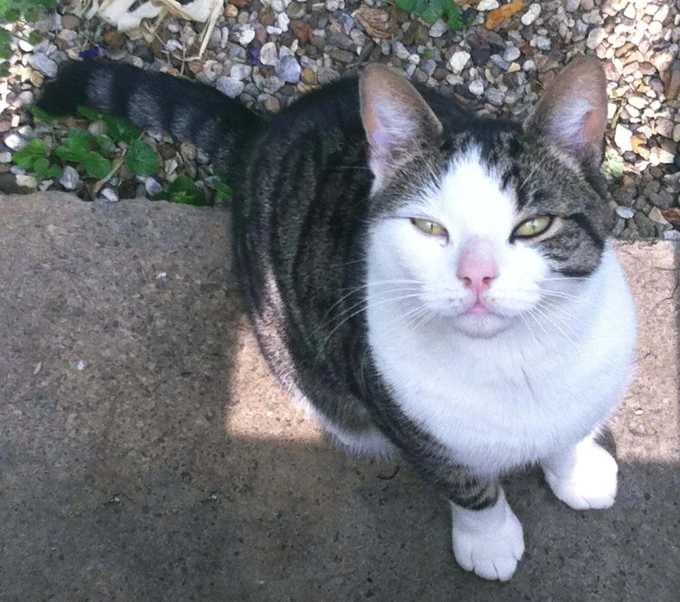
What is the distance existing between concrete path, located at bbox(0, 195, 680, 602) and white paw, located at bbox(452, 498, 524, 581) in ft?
0.18

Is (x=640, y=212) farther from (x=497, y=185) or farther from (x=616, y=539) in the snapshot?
(x=497, y=185)

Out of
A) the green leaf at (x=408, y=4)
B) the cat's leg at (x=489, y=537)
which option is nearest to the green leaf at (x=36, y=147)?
the green leaf at (x=408, y=4)

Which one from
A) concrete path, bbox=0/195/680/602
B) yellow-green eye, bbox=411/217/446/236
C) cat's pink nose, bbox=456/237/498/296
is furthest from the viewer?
concrete path, bbox=0/195/680/602

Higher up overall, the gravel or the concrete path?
the gravel

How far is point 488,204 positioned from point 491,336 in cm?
26

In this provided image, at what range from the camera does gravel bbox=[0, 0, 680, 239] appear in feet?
9.21

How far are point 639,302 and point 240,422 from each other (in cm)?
128

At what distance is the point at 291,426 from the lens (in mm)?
2305

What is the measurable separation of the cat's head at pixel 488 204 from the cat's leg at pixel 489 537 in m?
0.68

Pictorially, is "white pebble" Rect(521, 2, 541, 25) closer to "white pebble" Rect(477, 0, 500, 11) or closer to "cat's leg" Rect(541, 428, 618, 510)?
"white pebble" Rect(477, 0, 500, 11)

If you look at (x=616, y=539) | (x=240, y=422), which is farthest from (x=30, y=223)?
(x=616, y=539)

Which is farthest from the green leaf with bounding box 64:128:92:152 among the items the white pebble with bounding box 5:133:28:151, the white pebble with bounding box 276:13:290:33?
the white pebble with bounding box 276:13:290:33

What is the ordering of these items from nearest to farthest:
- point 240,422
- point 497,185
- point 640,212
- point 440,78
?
point 497,185 → point 240,422 → point 640,212 → point 440,78

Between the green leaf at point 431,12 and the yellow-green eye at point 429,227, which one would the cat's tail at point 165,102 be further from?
the yellow-green eye at point 429,227
